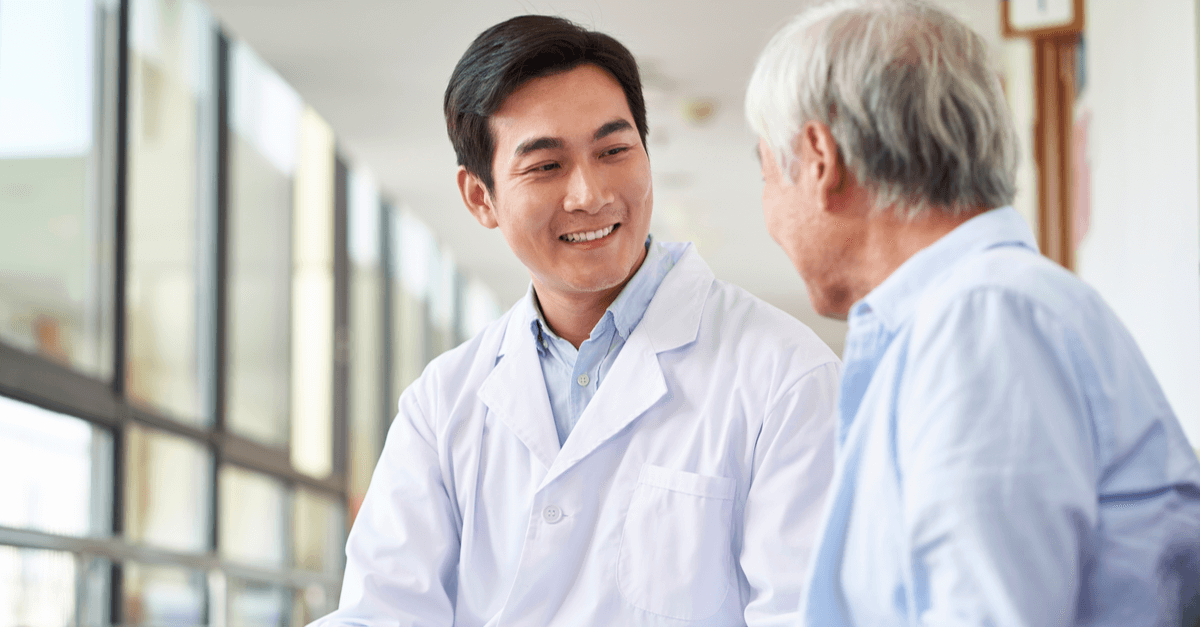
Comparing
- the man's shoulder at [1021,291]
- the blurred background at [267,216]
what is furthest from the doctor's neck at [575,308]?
the man's shoulder at [1021,291]

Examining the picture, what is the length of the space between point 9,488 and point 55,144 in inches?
46.4

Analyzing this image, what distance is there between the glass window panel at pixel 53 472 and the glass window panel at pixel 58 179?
0.21 m

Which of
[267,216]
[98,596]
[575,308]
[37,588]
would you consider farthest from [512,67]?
[267,216]

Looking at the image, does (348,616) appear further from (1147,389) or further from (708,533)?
(1147,389)

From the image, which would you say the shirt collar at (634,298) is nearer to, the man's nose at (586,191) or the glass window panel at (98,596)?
the man's nose at (586,191)

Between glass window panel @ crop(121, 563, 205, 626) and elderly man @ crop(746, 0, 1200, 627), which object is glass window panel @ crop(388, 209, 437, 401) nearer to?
glass window panel @ crop(121, 563, 205, 626)

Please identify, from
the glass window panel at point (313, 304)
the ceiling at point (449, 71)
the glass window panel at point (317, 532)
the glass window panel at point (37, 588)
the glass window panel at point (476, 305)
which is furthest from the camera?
the glass window panel at point (476, 305)

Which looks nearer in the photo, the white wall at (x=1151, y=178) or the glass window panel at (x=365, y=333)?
the white wall at (x=1151, y=178)

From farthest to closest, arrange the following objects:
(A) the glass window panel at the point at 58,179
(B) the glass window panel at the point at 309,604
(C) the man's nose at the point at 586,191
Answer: (B) the glass window panel at the point at 309,604
(A) the glass window panel at the point at 58,179
(C) the man's nose at the point at 586,191

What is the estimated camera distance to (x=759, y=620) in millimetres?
1317

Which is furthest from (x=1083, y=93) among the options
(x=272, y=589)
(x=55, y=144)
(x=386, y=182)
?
(x=386, y=182)

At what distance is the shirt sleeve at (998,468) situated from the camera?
2.60ft

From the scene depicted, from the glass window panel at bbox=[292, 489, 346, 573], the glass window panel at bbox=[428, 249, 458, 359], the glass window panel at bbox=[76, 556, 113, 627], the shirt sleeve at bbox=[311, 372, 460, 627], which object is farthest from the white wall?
the glass window panel at bbox=[428, 249, 458, 359]

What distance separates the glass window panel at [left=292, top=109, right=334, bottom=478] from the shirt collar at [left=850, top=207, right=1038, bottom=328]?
5.54m
